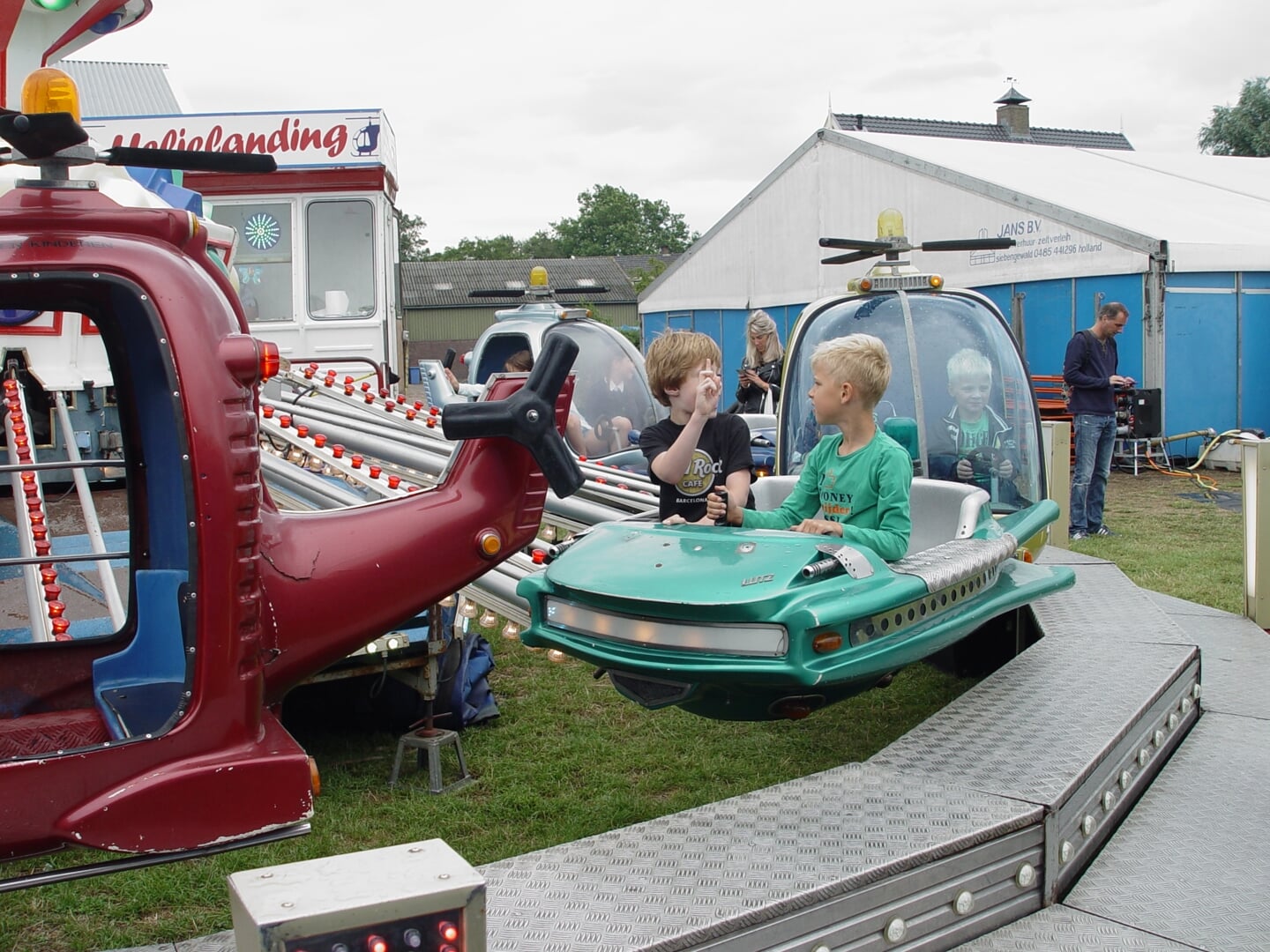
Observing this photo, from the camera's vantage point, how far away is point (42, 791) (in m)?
2.37

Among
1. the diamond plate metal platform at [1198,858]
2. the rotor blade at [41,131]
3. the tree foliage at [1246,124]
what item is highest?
the tree foliage at [1246,124]

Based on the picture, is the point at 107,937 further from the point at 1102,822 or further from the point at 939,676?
the point at 939,676

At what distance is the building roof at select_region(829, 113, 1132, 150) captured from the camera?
2464cm

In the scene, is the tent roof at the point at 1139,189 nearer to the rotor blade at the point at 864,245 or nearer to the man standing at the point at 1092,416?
the man standing at the point at 1092,416

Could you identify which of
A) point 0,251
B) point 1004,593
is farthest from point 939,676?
point 0,251

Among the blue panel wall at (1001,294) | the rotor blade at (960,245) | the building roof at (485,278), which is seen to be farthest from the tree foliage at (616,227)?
the rotor blade at (960,245)

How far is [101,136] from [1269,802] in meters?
9.78

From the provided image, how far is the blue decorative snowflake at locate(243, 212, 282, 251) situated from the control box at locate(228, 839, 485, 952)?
9347 mm

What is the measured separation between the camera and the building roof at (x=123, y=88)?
469 inches

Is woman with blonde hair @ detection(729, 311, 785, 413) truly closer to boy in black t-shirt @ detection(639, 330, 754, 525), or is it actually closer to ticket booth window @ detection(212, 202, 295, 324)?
boy in black t-shirt @ detection(639, 330, 754, 525)

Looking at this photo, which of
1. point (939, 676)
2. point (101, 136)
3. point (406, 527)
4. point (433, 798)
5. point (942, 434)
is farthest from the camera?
point (101, 136)

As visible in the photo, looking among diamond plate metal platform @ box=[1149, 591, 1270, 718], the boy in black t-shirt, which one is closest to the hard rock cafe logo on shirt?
the boy in black t-shirt

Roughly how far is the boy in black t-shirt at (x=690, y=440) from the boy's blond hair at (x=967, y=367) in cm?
152

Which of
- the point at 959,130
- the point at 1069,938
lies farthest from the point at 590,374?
the point at 959,130
